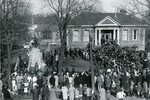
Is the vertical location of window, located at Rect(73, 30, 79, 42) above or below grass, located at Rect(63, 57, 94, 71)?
above

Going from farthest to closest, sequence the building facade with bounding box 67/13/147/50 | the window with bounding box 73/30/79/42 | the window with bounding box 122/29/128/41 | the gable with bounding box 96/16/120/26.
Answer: the window with bounding box 122/29/128/41
the window with bounding box 73/30/79/42
the building facade with bounding box 67/13/147/50
the gable with bounding box 96/16/120/26

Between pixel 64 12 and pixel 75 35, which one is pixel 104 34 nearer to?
pixel 75 35

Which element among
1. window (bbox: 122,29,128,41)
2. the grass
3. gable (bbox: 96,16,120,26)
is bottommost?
the grass

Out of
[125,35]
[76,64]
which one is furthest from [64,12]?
[125,35]

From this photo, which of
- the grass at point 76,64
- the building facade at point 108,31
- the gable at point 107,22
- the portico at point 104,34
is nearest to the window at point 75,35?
the building facade at point 108,31

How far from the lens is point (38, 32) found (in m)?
90.6

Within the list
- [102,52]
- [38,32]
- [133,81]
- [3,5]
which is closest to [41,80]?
Answer: [133,81]

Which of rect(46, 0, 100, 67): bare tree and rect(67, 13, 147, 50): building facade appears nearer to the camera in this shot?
rect(46, 0, 100, 67): bare tree

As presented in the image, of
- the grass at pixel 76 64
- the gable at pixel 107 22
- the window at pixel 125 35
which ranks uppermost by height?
the gable at pixel 107 22

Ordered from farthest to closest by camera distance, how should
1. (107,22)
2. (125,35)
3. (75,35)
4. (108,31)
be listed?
(108,31) → (125,35) → (75,35) → (107,22)

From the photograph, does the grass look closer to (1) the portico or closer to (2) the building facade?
(2) the building facade

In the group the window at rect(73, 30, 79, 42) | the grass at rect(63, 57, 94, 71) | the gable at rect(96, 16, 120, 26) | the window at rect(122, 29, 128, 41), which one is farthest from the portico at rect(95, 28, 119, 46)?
the grass at rect(63, 57, 94, 71)

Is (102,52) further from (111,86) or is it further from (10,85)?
(10,85)

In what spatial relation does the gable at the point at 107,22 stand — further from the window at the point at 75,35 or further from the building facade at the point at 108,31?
the window at the point at 75,35
